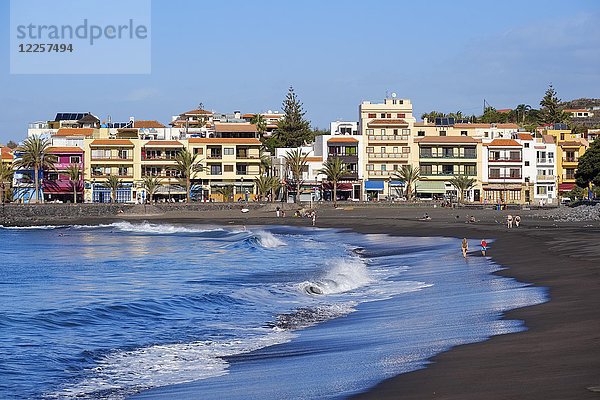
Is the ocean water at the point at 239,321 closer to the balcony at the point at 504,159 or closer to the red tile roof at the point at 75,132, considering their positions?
the balcony at the point at 504,159

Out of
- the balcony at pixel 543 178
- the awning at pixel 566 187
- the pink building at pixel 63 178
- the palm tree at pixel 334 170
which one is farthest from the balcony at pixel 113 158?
the awning at pixel 566 187

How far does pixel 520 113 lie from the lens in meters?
151

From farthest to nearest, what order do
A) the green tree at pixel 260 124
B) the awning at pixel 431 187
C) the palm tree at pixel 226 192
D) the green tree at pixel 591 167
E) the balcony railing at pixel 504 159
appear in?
the green tree at pixel 260 124, the balcony railing at pixel 504 159, the awning at pixel 431 187, the palm tree at pixel 226 192, the green tree at pixel 591 167

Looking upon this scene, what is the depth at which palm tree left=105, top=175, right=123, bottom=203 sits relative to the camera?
300 ft

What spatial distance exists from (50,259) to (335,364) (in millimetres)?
31280

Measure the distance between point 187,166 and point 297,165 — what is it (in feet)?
38.4

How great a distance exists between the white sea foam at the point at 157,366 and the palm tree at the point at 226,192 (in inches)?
3050

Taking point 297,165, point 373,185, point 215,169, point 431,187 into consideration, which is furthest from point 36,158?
point 431,187

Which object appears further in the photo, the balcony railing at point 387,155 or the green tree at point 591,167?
the balcony railing at point 387,155

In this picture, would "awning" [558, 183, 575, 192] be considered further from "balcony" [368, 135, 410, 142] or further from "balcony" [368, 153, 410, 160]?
"balcony" [368, 135, 410, 142]

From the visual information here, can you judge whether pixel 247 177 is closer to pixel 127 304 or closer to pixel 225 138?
pixel 225 138

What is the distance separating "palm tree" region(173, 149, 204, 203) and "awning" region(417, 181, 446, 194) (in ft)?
80.2

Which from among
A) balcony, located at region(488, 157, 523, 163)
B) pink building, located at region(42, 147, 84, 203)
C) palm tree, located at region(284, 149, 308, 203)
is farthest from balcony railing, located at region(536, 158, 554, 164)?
pink building, located at region(42, 147, 84, 203)

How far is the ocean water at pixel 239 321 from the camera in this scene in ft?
40.5
